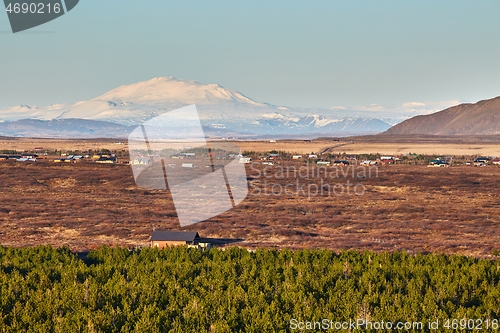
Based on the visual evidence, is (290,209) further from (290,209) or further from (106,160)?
(106,160)

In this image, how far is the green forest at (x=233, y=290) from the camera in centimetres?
2286

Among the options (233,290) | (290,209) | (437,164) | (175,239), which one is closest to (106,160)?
(290,209)

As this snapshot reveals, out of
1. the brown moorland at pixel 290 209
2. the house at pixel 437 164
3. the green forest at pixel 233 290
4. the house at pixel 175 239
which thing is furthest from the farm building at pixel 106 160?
the green forest at pixel 233 290

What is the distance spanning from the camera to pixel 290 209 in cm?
7100

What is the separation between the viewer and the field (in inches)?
2036

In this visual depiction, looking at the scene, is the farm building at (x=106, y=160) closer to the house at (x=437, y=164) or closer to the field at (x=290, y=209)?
the field at (x=290, y=209)

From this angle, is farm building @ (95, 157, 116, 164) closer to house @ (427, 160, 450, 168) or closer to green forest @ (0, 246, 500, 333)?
house @ (427, 160, 450, 168)

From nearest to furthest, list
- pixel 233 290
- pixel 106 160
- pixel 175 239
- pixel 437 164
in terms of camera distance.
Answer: pixel 233 290 → pixel 175 239 → pixel 437 164 → pixel 106 160

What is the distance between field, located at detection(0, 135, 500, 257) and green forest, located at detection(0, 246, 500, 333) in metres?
13.3

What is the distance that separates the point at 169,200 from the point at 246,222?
21782mm

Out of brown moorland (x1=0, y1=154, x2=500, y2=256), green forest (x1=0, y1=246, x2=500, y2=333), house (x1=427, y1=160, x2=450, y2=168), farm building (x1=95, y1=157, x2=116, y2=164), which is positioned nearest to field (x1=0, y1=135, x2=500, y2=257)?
brown moorland (x1=0, y1=154, x2=500, y2=256)

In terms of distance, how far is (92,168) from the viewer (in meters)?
111

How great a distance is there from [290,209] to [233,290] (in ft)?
147

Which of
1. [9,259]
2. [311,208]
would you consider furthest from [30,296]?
[311,208]
